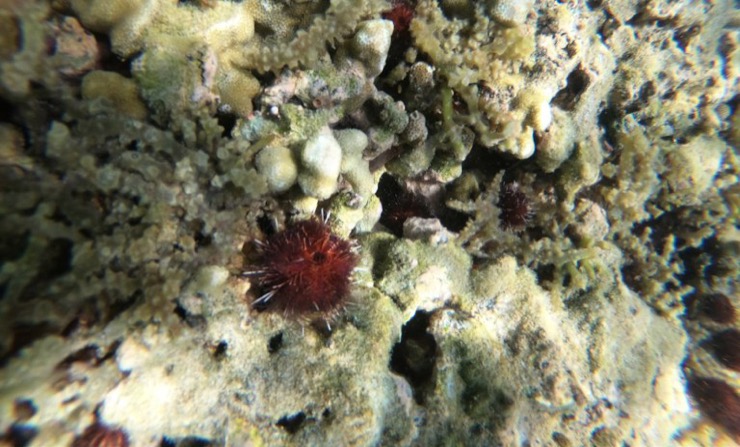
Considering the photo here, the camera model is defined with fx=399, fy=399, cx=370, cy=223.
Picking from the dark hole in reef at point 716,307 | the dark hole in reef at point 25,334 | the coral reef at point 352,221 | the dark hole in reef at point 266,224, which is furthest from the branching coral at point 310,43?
the dark hole in reef at point 716,307

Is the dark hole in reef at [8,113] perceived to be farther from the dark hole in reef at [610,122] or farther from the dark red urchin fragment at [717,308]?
the dark red urchin fragment at [717,308]

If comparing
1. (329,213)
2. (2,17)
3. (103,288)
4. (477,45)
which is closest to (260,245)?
(329,213)

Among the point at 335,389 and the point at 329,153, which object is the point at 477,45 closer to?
the point at 329,153

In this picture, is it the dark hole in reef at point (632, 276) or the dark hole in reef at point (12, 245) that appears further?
the dark hole in reef at point (632, 276)

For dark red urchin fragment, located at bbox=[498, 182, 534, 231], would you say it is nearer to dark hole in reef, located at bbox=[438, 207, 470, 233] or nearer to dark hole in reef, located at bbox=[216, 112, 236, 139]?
dark hole in reef, located at bbox=[438, 207, 470, 233]

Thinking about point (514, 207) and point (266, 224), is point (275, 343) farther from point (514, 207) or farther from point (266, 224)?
point (514, 207)

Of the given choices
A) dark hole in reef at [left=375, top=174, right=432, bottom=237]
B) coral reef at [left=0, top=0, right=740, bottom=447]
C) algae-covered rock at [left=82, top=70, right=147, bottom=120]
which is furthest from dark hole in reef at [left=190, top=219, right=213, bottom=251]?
dark hole in reef at [left=375, top=174, right=432, bottom=237]

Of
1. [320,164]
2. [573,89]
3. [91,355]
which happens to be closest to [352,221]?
[320,164]
